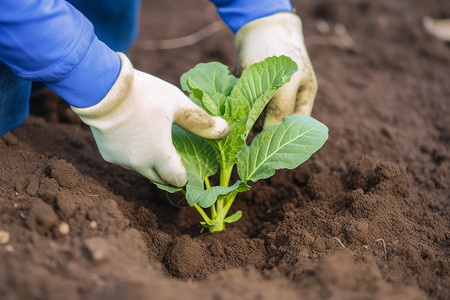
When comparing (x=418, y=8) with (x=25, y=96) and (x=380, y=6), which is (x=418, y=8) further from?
(x=25, y=96)

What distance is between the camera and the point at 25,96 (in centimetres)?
221

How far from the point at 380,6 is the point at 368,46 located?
0.81 meters

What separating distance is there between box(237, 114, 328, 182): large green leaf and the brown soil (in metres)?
0.27

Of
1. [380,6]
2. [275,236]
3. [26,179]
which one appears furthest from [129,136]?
[380,6]

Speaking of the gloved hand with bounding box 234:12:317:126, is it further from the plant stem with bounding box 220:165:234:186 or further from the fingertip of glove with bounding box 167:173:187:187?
the fingertip of glove with bounding box 167:173:187:187

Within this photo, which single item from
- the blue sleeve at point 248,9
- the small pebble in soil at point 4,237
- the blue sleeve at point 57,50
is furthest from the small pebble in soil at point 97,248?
the blue sleeve at point 248,9

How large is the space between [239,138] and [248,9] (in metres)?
0.85

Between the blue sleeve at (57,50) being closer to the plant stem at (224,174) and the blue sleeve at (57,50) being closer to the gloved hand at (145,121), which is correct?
the gloved hand at (145,121)

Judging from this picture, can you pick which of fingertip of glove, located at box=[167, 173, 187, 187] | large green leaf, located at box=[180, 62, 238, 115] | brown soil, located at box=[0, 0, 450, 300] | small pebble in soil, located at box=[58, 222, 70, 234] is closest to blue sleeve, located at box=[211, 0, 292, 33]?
large green leaf, located at box=[180, 62, 238, 115]

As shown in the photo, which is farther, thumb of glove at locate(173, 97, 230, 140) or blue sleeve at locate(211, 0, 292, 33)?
blue sleeve at locate(211, 0, 292, 33)

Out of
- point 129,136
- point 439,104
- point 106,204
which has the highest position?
point 129,136

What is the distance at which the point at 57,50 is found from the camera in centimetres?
152

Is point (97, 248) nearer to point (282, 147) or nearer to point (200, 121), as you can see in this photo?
point (200, 121)

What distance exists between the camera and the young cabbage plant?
1688mm
